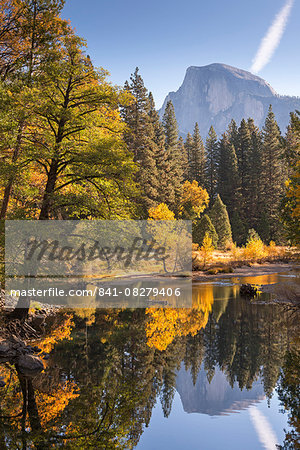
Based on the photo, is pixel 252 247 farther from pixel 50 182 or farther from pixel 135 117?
pixel 50 182

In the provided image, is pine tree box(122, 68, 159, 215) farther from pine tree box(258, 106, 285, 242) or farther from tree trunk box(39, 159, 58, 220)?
tree trunk box(39, 159, 58, 220)

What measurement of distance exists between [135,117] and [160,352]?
148 ft

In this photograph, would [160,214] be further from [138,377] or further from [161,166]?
[138,377]

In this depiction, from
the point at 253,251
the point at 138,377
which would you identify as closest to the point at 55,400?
the point at 138,377

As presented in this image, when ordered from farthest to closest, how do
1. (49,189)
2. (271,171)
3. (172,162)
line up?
(271,171) → (172,162) → (49,189)

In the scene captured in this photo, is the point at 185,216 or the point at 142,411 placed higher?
the point at 185,216

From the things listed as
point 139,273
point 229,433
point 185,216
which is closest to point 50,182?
point 229,433

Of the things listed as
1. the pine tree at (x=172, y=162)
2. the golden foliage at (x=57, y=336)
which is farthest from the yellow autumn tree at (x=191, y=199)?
the golden foliage at (x=57, y=336)

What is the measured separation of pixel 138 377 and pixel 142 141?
144 feet

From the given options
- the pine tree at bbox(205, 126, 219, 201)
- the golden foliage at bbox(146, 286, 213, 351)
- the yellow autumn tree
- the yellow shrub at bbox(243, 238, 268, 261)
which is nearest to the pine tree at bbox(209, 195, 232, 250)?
the yellow autumn tree

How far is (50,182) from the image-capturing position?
13711mm

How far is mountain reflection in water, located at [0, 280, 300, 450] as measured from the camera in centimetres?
664

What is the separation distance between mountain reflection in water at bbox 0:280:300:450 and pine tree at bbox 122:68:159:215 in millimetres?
33092

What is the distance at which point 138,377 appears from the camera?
9.30 m
